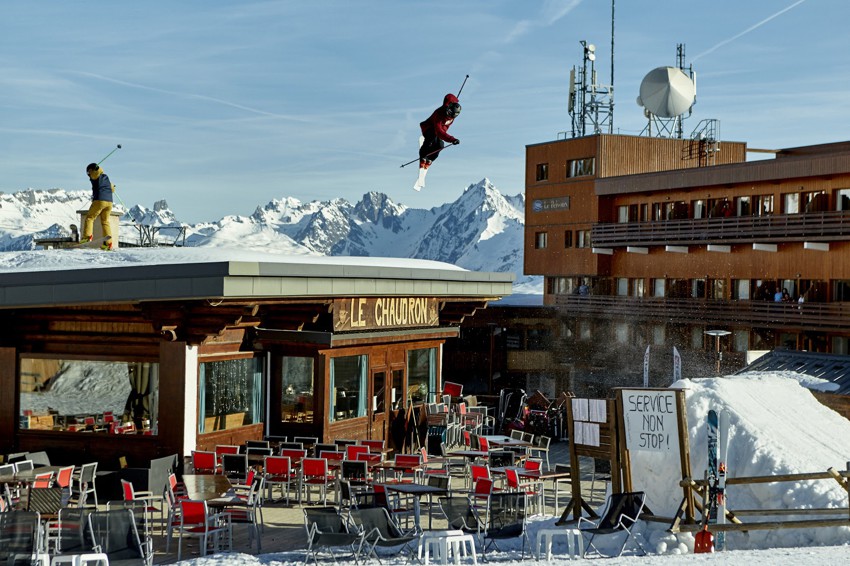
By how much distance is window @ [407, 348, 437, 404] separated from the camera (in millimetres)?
22250

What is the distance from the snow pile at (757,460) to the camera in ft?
41.1

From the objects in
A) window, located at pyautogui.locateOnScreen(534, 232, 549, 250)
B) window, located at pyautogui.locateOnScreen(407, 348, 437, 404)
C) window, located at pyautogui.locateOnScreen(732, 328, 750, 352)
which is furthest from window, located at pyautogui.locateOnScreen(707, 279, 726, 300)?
window, located at pyautogui.locateOnScreen(407, 348, 437, 404)

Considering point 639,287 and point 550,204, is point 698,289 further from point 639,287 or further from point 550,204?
point 550,204

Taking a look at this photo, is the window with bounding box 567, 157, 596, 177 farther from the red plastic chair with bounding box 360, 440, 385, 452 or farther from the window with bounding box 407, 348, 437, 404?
the red plastic chair with bounding box 360, 440, 385, 452

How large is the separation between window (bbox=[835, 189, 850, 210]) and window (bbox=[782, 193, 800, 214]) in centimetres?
179

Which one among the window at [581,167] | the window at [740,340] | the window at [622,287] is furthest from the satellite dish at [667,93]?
the window at [740,340]

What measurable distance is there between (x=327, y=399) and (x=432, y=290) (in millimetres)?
3639

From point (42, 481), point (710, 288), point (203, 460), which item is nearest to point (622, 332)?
point (710, 288)

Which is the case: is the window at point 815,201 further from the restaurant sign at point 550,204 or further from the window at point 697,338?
the restaurant sign at point 550,204

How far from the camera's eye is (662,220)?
4244cm

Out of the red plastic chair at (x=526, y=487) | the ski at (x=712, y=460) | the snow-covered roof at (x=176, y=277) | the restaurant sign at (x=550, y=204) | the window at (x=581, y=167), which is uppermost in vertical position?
the window at (x=581, y=167)

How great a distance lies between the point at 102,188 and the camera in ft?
61.5

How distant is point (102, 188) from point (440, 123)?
6.94 m

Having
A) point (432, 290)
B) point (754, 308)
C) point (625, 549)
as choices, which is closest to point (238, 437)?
point (432, 290)
